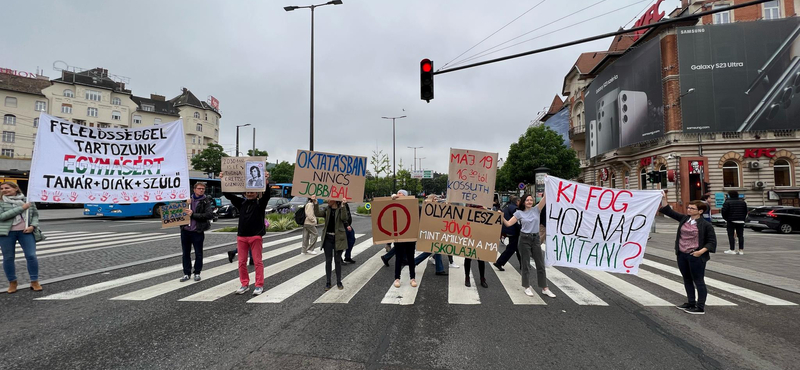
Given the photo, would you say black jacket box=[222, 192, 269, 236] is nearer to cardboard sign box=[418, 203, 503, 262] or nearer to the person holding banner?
cardboard sign box=[418, 203, 503, 262]

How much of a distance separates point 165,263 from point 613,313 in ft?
30.1

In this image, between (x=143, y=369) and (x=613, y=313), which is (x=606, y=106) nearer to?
(x=613, y=313)

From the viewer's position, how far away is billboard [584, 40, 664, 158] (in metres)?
28.9

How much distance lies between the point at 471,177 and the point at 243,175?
420 centimetres

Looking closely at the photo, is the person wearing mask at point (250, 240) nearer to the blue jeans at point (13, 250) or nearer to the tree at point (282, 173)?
the blue jeans at point (13, 250)

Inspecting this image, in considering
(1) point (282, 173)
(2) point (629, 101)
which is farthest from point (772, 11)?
(1) point (282, 173)

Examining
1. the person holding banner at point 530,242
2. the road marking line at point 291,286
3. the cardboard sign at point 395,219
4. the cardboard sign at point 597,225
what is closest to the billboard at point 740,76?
the cardboard sign at point 597,225

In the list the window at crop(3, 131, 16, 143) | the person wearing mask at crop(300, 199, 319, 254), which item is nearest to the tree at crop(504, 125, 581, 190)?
the person wearing mask at crop(300, 199, 319, 254)

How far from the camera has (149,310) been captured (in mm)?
4805

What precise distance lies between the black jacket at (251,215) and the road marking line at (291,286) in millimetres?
1004

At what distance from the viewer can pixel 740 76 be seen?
A: 86.2 feet

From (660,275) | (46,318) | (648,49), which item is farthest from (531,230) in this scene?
(648,49)

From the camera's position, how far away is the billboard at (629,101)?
28.9m

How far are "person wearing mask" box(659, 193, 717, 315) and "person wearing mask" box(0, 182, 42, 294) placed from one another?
9.78m
